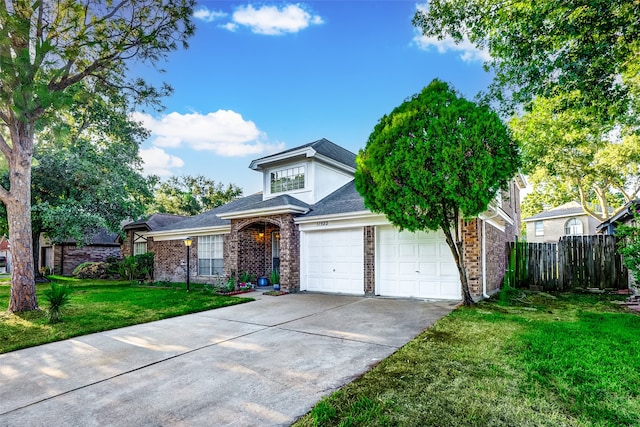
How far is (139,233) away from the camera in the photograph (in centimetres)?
→ 1817

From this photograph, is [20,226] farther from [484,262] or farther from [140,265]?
[484,262]

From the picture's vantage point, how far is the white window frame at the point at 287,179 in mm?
12953

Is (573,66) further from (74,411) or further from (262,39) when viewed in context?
(74,411)

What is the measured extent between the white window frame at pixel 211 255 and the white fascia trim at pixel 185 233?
9.0 inches

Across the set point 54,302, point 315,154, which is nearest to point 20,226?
point 54,302

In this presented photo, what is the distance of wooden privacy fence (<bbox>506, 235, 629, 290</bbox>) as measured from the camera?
35.1 feet

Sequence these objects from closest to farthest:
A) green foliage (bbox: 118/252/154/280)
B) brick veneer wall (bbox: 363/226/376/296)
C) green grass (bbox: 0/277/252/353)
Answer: green grass (bbox: 0/277/252/353) < brick veneer wall (bbox: 363/226/376/296) < green foliage (bbox: 118/252/154/280)

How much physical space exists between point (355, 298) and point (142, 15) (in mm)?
10698

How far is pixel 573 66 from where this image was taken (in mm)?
6957

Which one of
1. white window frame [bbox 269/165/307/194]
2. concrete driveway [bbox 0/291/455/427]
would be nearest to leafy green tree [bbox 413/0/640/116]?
concrete driveway [bbox 0/291/455/427]

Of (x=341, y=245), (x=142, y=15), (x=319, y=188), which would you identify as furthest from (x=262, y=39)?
(x=341, y=245)

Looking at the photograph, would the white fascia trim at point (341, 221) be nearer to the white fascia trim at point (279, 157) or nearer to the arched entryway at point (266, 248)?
the arched entryway at point (266, 248)

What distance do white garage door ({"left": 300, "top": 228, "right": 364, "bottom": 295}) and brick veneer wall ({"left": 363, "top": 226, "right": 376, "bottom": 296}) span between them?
0.24m

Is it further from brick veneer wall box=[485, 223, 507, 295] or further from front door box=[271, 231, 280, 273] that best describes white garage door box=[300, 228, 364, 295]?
brick veneer wall box=[485, 223, 507, 295]
